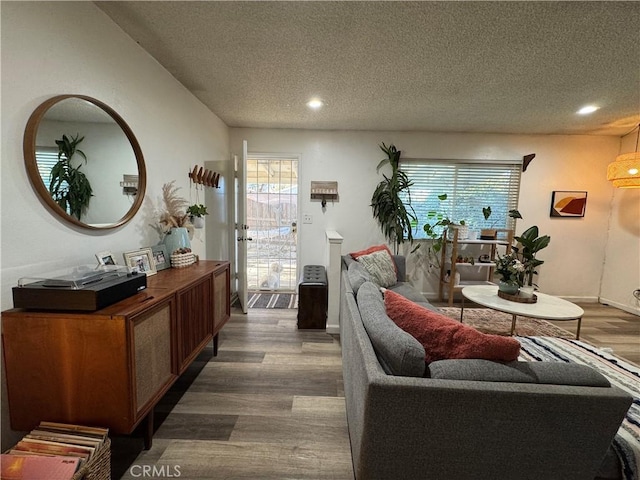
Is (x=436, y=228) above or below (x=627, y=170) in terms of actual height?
below

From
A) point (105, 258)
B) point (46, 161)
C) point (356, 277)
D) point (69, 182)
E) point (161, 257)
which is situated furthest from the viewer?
point (356, 277)

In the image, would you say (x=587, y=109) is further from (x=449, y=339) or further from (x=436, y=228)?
(x=449, y=339)

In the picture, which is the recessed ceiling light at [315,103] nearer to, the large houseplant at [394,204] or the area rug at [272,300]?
the large houseplant at [394,204]

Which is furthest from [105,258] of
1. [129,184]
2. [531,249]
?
[531,249]

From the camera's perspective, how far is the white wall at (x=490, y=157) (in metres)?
3.74

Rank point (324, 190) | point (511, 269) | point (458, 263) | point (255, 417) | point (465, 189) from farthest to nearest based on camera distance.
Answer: point (465, 189)
point (324, 190)
point (458, 263)
point (511, 269)
point (255, 417)

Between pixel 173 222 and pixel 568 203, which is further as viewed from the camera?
pixel 568 203

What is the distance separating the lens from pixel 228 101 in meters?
2.77

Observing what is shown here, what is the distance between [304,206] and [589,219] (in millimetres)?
4247

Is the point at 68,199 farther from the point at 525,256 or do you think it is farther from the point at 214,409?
the point at 525,256

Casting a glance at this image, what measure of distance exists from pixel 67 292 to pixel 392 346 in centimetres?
142

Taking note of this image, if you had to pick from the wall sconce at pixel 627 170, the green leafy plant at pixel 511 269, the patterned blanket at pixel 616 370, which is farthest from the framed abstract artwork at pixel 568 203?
the patterned blanket at pixel 616 370

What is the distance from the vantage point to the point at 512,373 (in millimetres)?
1042

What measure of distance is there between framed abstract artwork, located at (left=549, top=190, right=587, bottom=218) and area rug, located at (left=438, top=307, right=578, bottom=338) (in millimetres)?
1622
